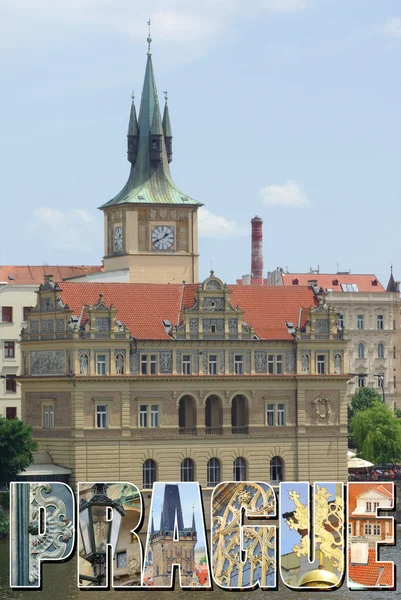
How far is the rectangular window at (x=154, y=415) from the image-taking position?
6019 inches

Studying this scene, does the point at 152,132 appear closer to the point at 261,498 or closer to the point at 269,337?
the point at 269,337

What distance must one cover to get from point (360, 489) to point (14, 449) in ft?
84.6

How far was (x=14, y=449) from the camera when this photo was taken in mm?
147750

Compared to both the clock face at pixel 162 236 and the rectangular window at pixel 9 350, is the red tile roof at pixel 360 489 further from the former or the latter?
the rectangular window at pixel 9 350

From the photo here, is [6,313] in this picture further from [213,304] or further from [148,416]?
[148,416]

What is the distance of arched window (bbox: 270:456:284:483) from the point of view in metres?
156

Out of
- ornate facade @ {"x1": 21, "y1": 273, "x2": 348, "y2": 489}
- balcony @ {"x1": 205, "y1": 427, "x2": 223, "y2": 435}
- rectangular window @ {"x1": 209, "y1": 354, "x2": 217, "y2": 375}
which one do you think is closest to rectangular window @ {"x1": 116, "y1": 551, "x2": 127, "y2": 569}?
ornate facade @ {"x1": 21, "y1": 273, "x2": 348, "y2": 489}

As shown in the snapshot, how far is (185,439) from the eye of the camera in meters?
154

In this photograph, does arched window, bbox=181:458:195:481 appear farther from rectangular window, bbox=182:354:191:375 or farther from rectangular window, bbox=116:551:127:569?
rectangular window, bbox=116:551:127:569

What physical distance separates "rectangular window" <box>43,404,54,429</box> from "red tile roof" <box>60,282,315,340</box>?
643 cm

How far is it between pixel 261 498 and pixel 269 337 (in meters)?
22.1

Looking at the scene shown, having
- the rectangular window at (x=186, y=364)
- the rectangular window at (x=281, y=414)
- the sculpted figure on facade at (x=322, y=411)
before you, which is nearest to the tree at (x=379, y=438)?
the sculpted figure on facade at (x=322, y=411)

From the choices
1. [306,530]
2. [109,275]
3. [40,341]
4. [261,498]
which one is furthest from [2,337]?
[306,530]

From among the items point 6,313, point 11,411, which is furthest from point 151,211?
point 11,411
